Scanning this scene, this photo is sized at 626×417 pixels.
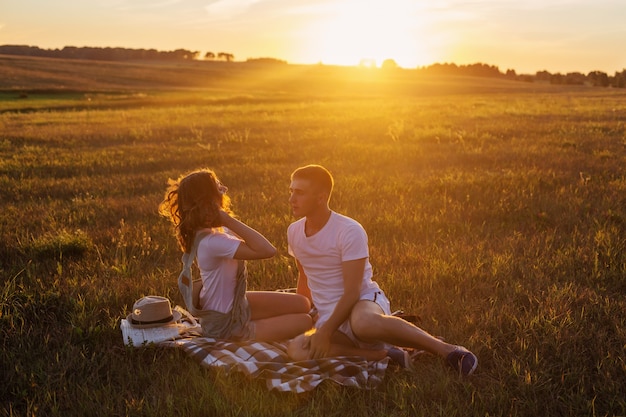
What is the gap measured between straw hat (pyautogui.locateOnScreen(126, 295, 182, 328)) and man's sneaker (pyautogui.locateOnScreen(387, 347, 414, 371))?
1.94 meters

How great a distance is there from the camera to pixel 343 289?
4.58 metres

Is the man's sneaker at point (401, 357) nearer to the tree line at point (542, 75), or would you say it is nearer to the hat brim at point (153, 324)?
the hat brim at point (153, 324)

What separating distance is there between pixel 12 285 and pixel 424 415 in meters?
4.30

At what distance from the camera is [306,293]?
5.08 meters

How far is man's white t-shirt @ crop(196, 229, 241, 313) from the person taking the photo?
14.2 feet

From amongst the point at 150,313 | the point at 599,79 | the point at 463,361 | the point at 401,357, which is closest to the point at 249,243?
the point at 150,313

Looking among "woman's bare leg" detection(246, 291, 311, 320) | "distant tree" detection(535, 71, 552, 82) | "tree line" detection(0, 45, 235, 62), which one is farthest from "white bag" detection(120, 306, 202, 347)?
"tree line" detection(0, 45, 235, 62)

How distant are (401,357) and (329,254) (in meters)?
0.98

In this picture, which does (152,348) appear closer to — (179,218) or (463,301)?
(179,218)

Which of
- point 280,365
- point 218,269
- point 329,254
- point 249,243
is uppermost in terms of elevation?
point 249,243

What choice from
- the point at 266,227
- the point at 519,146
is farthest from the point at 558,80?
the point at 266,227

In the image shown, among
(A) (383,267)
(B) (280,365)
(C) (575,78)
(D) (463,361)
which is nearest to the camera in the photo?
(D) (463,361)

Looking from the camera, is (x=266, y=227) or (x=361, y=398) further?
(x=266, y=227)

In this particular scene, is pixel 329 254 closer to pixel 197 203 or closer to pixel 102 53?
pixel 197 203
